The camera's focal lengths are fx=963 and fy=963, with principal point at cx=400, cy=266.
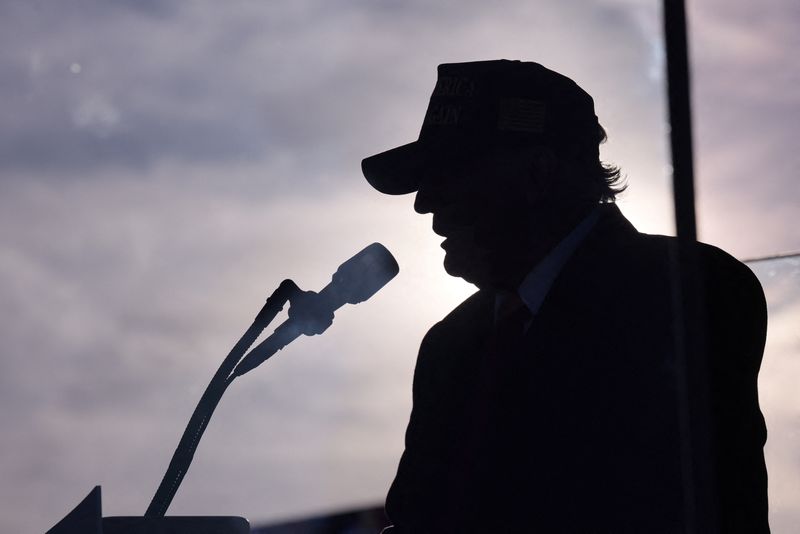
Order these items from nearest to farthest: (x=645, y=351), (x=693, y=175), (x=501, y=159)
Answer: (x=693, y=175), (x=645, y=351), (x=501, y=159)

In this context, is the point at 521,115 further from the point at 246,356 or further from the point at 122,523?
the point at 122,523

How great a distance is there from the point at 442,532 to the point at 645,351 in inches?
24.5

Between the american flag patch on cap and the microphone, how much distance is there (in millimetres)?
597

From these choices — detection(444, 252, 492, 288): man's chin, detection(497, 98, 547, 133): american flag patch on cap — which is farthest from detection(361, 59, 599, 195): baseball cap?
detection(444, 252, 492, 288): man's chin

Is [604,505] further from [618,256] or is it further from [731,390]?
[618,256]

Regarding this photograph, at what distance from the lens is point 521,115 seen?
7.68 ft

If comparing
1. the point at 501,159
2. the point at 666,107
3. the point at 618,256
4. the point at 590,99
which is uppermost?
the point at 590,99

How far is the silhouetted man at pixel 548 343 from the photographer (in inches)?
66.6

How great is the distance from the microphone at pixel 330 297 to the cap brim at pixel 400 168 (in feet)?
1.52

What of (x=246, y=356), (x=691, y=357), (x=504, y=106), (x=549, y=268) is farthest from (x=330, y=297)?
(x=691, y=357)

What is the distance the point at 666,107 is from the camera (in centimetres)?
72

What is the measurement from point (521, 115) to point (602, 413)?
0.83m

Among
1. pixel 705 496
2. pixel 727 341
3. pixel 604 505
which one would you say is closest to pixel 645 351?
pixel 727 341

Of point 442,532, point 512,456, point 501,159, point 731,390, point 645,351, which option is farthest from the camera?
point 501,159
